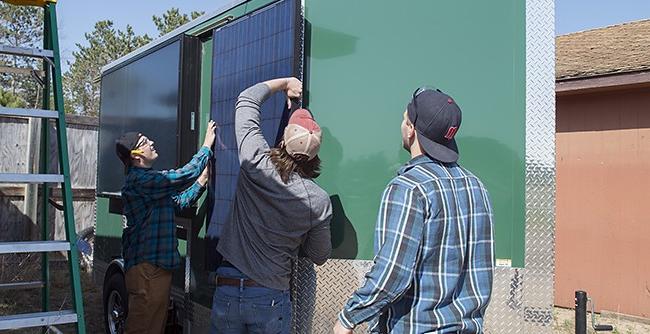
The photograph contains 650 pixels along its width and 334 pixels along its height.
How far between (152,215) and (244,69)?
4.21 ft

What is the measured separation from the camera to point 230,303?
3.38 m

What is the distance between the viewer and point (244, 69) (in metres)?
4.20

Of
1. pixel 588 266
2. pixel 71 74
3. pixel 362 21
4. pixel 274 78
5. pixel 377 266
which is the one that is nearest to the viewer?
pixel 377 266

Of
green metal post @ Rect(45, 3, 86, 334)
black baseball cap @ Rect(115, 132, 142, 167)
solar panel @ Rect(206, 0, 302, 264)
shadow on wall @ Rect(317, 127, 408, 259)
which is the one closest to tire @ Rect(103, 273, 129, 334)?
black baseball cap @ Rect(115, 132, 142, 167)

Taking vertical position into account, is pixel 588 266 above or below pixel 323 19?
below

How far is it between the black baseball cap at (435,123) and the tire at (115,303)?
157 inches

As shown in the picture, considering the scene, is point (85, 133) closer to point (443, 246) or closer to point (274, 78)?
point (274, 78)

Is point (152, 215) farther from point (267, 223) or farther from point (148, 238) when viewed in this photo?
point (267, 223)

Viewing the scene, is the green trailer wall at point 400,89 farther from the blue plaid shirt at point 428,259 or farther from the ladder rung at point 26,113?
the ladder rung at point 26,113

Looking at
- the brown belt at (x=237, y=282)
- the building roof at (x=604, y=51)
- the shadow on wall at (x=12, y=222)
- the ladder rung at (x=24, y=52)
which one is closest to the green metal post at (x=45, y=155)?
the ladder rung at (x=24, y=52)

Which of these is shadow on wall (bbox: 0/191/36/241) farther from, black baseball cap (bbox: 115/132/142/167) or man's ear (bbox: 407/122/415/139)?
man's ear (bbox: 407/122/415/139)

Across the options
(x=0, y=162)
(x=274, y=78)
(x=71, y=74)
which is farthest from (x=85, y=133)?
(x=71, y=74)

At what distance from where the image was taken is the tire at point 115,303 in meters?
5.68

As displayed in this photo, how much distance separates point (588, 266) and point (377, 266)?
22.2 feet
